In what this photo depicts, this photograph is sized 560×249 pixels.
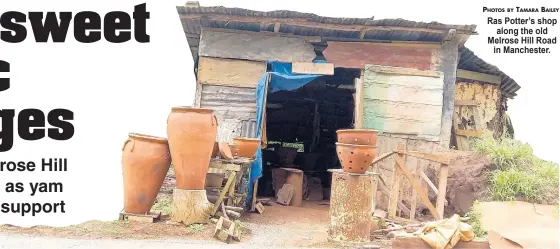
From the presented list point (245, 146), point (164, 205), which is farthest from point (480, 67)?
point (164, 205)

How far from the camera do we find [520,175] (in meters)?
6.45

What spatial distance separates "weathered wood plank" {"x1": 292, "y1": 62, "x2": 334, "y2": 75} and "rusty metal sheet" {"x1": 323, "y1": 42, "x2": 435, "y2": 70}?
0.21 metres

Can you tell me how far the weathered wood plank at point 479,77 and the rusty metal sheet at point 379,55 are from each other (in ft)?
6.64

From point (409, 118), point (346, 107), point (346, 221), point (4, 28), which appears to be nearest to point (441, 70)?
point (409, 118)

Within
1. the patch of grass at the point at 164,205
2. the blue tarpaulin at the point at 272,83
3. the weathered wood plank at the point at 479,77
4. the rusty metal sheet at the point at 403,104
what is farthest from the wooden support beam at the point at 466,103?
the patch of grass at the point at 164,205

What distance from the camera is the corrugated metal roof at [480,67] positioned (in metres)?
9.73

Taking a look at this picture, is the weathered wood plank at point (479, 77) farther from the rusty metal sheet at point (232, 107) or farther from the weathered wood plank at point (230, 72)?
the rusty metal sheet at point (232, 107)

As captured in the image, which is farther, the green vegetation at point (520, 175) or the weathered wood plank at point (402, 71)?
the weathered wood plank at point (402, 71)

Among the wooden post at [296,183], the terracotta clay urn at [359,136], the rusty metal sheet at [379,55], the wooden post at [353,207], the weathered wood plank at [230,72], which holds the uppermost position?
the rusty metal sheet at [379,55]

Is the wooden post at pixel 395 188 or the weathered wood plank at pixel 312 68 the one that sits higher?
the weathered wood plank at pixel 312 68

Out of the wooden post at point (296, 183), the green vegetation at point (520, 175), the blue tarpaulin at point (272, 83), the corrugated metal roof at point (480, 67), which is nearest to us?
the green vegetation at point (520, 175)

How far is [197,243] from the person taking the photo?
493 centimetres

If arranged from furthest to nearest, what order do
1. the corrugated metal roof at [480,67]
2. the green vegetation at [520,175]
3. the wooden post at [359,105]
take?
the corrugated metal roof at [480,67]
the wooden post at [359,105]
the green vegetation at [520,175]

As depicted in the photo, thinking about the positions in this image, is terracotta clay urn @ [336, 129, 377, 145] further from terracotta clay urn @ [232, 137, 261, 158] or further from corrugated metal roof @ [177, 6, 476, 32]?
corrugated metal roof @ [177, 6, 476, 32]
